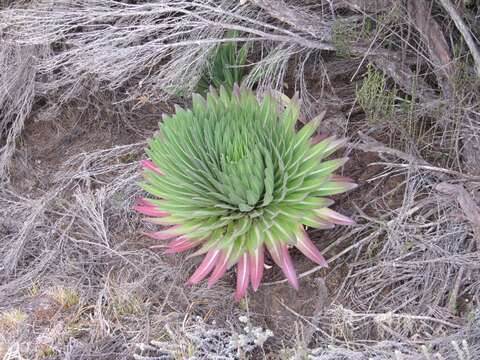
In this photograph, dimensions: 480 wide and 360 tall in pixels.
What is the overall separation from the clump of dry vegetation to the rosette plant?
1.14 feet

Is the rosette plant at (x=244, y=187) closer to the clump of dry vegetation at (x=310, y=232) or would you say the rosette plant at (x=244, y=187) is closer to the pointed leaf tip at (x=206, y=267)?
the pointed leaf tip at (x=206, y=267)

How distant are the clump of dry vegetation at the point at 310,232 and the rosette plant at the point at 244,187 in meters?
0.35

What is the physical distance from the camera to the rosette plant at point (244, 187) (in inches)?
93.0

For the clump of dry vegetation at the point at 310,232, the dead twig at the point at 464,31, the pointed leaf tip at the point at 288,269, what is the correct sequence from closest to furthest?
the pointed leaf tip at the point at 288,269, the clump of dry vegetation at the point at 310,232, the dead twig at the point at 464,31

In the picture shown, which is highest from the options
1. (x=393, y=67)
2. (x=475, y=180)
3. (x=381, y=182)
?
(x=393, y=67)

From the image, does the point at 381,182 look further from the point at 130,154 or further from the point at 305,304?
the point at 130,154

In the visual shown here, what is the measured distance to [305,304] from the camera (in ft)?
8.64

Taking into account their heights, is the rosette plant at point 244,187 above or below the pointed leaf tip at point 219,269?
above

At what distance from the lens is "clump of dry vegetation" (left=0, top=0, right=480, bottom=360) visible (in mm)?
2486

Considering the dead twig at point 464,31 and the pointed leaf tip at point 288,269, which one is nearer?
the pointed leaf tip at point 288,269

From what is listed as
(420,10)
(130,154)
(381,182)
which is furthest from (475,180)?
(130,154)

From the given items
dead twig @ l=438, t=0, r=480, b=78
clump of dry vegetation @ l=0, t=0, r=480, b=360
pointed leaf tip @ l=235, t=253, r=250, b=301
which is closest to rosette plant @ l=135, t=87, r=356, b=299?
pointed leaf tip @ l=235, t=253, r=250, b=301

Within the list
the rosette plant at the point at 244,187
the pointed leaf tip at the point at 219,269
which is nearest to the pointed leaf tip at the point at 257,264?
the rosette plant at the point at 244,187

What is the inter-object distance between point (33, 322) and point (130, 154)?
4.27 ft
